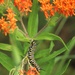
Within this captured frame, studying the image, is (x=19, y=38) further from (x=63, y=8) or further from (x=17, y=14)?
(x=63, y=8)

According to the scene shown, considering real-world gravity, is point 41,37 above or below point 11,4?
below

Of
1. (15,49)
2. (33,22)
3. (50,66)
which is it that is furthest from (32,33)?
(15,49)

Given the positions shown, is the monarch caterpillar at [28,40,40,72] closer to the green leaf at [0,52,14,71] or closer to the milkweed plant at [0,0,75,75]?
the milkweed plant at [0,0,75,75]

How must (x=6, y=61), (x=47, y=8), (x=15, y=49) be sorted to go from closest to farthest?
(x=15, y=49) < (x=47, y=8) < (x=6, y=61)

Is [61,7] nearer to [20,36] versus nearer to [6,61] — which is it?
[20,36]

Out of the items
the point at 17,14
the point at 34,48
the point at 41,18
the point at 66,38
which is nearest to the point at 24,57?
the point at 34,48

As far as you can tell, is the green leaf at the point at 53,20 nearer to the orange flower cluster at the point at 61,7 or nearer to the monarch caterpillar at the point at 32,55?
the orange flower cluster at the point at 61,7

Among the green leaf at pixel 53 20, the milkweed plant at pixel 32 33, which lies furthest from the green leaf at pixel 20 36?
the green leaf at pixel 53 20

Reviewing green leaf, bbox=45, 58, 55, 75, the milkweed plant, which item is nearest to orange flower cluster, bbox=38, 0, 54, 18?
the milkweed plant

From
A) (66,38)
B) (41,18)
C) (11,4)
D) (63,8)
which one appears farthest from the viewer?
(66,38)

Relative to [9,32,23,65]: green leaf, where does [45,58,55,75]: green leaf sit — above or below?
below

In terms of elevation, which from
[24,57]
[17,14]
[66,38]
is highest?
[17,14]
